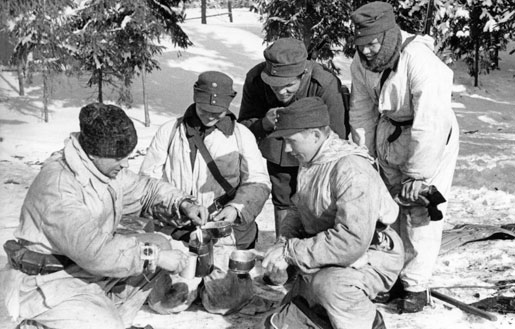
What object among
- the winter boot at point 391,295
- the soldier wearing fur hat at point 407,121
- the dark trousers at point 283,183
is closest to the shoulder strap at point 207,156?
the dark trousers at point 283,183

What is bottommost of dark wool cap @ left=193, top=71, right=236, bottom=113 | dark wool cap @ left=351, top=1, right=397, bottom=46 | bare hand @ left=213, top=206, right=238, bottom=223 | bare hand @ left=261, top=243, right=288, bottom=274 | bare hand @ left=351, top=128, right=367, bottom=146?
bare hand @ left=213, top=206, right=238, bottom=223

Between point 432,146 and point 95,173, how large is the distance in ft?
6.79

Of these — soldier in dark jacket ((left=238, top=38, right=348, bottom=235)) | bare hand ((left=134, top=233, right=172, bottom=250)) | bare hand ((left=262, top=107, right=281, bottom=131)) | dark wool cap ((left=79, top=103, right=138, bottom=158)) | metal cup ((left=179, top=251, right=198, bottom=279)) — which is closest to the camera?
dark wool cap ((left=79, top=103, right=138, bottom=158))

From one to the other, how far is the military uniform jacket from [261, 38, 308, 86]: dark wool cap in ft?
0.64

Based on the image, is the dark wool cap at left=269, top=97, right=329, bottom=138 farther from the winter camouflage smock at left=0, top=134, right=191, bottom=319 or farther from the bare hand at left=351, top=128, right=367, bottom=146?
the bare hand at left=351, top=128, right=367, bottom=146

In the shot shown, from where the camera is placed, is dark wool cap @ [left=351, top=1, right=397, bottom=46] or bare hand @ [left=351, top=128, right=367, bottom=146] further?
bare hand @ [left=351, top=128, right=367, bottom=146]

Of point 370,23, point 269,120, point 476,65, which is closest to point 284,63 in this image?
point 269,120

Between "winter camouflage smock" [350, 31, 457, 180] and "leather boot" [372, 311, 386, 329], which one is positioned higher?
"winter camouflage smock" [350, 31, 457, 180]

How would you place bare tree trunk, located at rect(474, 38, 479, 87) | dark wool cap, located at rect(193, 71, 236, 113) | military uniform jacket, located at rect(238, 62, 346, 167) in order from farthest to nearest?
bare tree trunk, located at rect(474, 38, 479, 87) < military uniform jacket, located at rect(238, 62, 346, 167) < dark wool cap, located at rect(193, 71, 236, 113)

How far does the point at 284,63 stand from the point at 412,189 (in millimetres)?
1203

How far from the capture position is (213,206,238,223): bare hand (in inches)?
159

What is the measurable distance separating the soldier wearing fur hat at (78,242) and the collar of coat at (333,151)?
0.93 meters

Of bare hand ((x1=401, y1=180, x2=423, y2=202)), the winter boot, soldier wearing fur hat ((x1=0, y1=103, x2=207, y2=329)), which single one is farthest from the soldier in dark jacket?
soldier wearing fur hat ((x1=0, y1=103, x2=207, y2=329))

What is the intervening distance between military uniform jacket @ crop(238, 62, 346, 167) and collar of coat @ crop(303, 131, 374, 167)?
1.14 m
